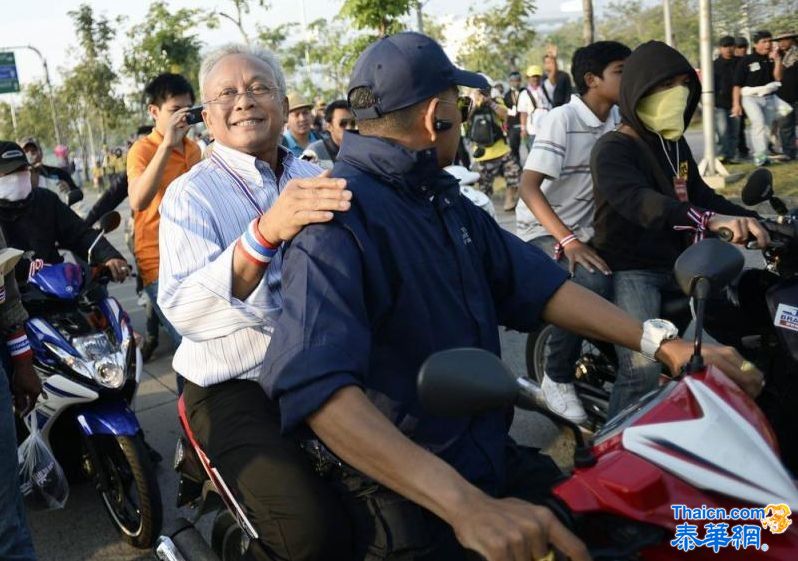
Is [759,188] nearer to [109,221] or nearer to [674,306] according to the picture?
[674,306]

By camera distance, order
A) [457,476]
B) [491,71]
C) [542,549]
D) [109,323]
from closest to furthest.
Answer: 1. [542,549]
2. [457,476]
3. [109,323]
4. [491,71]

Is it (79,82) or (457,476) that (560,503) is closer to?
(457,476)

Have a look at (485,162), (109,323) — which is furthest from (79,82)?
(109,323)

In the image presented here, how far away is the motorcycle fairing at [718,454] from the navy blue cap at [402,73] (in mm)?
887

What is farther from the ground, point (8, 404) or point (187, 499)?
point (8, 404)

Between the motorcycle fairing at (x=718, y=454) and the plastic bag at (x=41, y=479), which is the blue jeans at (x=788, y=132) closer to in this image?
the plastic bag at (x=41, y=479)

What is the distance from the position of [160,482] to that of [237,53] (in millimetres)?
2536

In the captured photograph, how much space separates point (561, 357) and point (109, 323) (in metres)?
2.27

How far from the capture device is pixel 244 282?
2.19 metres

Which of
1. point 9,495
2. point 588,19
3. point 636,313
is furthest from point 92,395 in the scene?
point 588,19

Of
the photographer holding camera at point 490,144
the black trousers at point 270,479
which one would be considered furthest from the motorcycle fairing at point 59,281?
the photographer holding camera at point 490,144

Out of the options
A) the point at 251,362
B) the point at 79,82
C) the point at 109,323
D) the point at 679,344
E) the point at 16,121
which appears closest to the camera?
the point at 679,344

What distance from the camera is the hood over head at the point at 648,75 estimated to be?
3398 millimetres

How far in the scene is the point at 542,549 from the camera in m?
1.42
